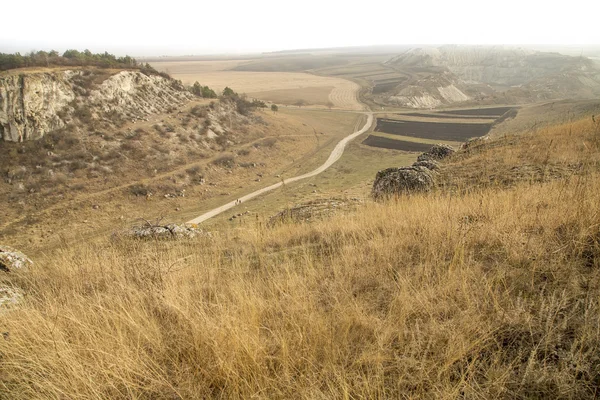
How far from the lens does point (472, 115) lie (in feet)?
200

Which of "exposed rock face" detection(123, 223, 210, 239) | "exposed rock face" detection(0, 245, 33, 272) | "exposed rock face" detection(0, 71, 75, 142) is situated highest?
"exposed rock face" detection(0, 71, 75, 142)

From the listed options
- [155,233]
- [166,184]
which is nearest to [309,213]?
[155,233]

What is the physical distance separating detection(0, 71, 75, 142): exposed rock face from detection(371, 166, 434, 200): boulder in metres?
31.4

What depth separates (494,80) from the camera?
13600cm

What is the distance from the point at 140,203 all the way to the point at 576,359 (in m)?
27.2

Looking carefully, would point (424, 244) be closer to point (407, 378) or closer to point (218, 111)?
point (407, 378)

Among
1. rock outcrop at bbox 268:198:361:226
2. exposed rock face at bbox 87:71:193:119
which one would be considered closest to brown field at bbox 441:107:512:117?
exposed rock face at bbox 87:71:193:119

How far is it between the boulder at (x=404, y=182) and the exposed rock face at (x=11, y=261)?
932 centimetres

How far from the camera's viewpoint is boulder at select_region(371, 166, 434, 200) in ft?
36.4

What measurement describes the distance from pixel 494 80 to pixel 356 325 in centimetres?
16606

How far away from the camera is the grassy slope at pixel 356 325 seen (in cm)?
198

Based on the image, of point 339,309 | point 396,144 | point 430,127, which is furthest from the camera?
point 430,127

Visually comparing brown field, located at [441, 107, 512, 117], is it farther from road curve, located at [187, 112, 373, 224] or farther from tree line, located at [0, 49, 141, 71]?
tree line, located at [0, 49, 141, 71]

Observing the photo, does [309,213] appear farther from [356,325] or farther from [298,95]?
[298,95]
